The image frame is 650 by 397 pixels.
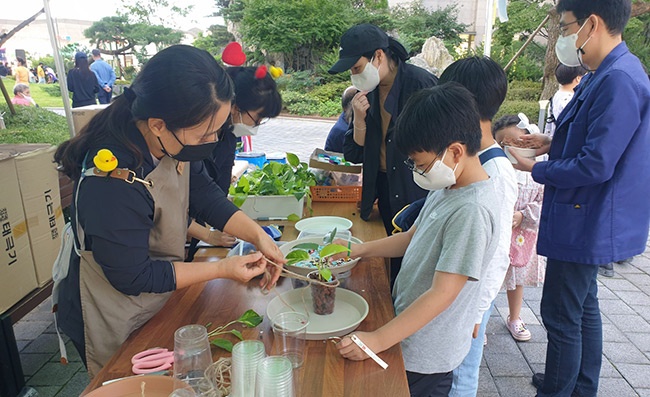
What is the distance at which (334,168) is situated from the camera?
9.51 ft

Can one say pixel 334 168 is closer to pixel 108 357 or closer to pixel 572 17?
pixel 572 17

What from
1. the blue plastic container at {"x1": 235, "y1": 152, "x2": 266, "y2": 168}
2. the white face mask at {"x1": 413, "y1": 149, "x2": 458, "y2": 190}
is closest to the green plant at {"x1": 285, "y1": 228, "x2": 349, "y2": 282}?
the white face mask at {"x1": 413, "y1": 149, "x2": 458, "y2": 190}

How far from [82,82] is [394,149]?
868cm

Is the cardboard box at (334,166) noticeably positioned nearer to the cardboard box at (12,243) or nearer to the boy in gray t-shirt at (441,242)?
the boy in gray t-shirt at (441,242)

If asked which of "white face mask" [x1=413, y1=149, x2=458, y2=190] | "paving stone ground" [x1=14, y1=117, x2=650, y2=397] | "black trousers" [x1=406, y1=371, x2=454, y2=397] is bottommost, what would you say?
"paving stone ground" [x1=14, y1=117, x2=650, y2=397]

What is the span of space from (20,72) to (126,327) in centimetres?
1140

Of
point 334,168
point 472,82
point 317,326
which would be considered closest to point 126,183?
point 317,326

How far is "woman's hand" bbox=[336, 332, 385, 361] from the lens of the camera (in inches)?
48.3

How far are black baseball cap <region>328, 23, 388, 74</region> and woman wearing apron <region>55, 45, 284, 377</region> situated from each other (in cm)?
119

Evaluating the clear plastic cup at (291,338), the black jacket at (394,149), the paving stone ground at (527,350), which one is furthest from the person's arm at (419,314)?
the paving stone ground at (527,350)

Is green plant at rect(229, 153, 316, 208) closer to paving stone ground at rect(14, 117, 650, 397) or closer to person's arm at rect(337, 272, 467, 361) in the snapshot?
person's arm at rect(337, 272, 467, 361)

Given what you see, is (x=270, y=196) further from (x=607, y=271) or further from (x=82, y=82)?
(x=82, y=82)

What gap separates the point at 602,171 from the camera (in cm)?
185

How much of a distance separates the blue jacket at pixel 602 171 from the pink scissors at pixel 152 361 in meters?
1.75
